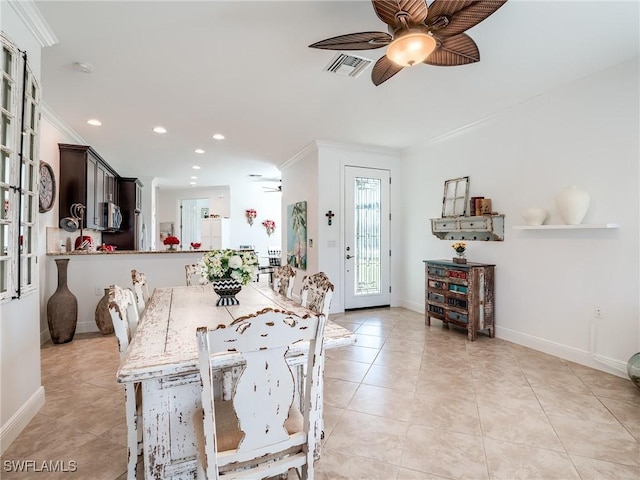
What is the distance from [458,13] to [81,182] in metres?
5.00

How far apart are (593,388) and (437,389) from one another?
1.25 meters

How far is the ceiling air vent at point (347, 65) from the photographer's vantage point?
2.62 metres

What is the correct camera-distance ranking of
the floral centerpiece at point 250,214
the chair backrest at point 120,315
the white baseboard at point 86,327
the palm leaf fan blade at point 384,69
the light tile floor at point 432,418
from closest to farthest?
1. the chair backrest at point 120,315
2. the light tile floor at point 432,418
3. the palm leaf fan blade at point 384,69
4. the white baseboard at point 86,327
5. the floral centerpiece at point 250,214

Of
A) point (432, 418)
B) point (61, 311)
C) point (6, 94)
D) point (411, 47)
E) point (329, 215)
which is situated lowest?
point (432, 418)

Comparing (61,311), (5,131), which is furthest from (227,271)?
(61,311)

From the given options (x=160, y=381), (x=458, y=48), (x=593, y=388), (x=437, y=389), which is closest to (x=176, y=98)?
(x=458, y=48)

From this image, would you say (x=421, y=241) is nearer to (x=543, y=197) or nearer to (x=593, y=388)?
(x=543, y=197)

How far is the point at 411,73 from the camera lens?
290 centimetres

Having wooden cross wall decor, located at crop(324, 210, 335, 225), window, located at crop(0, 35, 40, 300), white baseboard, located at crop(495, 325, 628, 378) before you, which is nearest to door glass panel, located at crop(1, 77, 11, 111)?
window, located at crop(0, 35, 40, 300)

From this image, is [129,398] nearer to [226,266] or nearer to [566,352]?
[226,266]

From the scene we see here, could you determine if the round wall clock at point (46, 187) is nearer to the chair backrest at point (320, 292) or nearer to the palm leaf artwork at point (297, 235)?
the palm leaf artwork at point (297, 235)

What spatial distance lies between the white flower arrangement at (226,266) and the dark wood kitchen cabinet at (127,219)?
6.00m

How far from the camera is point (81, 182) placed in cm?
456

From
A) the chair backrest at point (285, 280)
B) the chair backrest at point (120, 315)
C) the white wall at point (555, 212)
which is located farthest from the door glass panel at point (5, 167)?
the white wall at point (555, 212)
